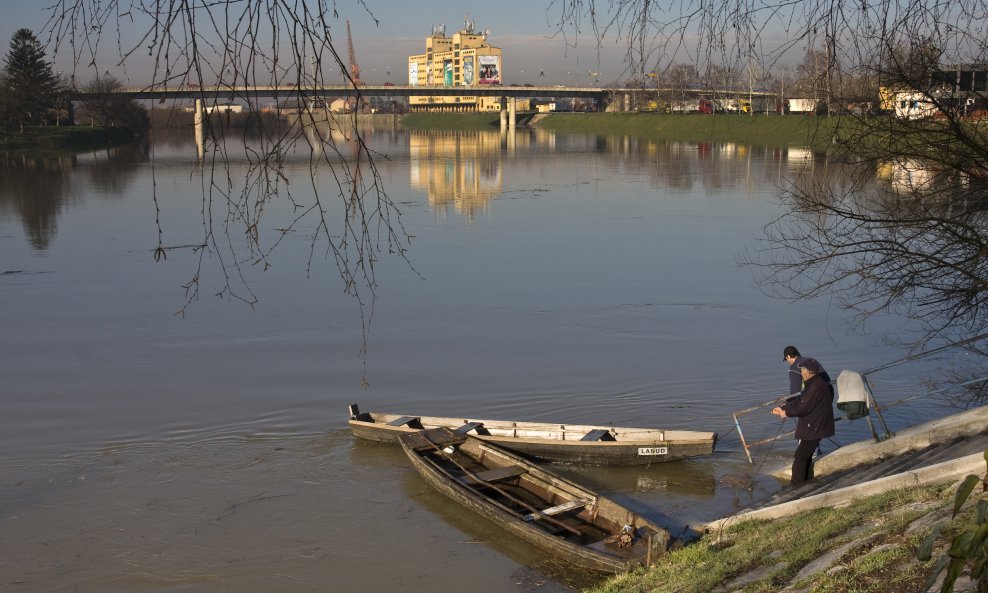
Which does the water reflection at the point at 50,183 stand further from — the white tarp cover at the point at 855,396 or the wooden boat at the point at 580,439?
the white tarp cover at the point at 855,396

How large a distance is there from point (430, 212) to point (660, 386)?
22.5m

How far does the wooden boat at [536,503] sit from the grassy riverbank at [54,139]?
6287cm

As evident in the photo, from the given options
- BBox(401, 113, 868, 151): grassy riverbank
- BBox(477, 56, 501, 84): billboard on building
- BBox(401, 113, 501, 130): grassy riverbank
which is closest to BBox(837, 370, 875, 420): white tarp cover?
BBox(401, 113, 868, 151): grassy riverbank

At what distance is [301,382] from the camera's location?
16109 mm

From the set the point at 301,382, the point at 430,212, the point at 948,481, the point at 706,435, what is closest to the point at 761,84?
the point at 948,481

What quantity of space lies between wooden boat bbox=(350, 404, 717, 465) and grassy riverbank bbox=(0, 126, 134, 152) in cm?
6184

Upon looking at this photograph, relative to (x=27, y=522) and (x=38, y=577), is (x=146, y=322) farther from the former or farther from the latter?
(x=38, y=577)

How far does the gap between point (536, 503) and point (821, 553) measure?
460cm

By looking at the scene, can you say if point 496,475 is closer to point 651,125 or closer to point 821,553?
point 821,553

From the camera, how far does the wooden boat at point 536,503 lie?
8.96 m

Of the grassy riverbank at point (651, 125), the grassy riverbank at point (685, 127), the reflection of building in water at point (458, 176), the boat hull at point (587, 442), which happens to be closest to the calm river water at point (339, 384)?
the boat hull at point (587, 442)

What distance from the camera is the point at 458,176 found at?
52.8m

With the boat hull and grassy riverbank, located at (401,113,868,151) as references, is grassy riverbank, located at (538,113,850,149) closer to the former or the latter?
grassy riverbank, located at (401,113,868,151)

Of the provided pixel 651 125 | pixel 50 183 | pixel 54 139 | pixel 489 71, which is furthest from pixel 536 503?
pixel 489 71
